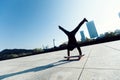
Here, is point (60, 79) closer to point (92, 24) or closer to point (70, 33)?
point (70, 33)

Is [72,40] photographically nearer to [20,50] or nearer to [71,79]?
[71,79]

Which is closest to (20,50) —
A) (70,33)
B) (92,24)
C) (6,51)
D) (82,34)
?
(6,51)

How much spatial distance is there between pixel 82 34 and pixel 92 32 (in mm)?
14510

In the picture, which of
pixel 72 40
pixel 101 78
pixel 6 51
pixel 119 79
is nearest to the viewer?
pixel 119 79

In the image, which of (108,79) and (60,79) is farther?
(60,79)

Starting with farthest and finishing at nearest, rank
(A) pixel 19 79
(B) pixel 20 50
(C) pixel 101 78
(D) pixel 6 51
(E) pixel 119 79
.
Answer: (B) pixel 20 50 → (D) pixel 6 51 → (A) pixel 19 79 → (C) pixel 101 78 → (E) pixel 119 79

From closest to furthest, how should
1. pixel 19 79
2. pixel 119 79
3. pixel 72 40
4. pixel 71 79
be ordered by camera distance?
pixel 119 79 → pixel 71 79 → pixel 19 79 → pixel 72 40

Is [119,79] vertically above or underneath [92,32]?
underneath

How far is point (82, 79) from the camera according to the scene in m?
1.43

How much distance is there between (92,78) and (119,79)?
31 cm

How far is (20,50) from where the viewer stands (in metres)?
38.7

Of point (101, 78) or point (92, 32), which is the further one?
point (92, 32)

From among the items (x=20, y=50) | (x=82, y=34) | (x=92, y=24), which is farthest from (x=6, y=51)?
(x=92, y=24)

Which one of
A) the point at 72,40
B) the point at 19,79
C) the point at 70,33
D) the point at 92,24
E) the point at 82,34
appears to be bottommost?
the point at 19,79
